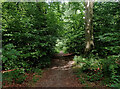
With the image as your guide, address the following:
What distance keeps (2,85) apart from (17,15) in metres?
4.02

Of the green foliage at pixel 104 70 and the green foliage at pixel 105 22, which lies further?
the green foliage at pixel 105 22

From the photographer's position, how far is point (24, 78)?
534 centimetres

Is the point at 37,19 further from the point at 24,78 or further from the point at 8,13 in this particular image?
the point at 24,78

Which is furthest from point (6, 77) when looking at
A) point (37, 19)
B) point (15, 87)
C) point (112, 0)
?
point (112, 0)

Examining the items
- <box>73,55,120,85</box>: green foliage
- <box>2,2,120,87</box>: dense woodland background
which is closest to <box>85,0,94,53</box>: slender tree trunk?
<box>2,2,120,87</box>: dense woodland background

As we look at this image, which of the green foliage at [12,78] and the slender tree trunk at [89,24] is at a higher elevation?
the slender tree trunk at [89,24]

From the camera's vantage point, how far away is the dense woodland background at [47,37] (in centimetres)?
548

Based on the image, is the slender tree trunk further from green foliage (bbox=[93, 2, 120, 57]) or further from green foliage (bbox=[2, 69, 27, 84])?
green foliage (bbox=[2, 69, 27, 84])

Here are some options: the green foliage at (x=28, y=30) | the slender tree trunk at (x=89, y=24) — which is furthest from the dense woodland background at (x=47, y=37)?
the slender tree trunk at (x=89, y=24)

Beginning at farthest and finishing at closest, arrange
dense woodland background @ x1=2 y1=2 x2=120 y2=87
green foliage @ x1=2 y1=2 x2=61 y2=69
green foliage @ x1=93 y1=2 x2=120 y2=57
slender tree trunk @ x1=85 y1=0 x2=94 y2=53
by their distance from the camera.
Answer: slender tree trunk @ x1=85 y1=0 x2=94 y2=53 < green foliage @ x1=93 y1=2 x2=120 y2=57 < green foliage @ x1=2 y1=2 x2=61 y2=69 < dense woodland background @ x1=2 y1=2 x2=120 y2=87

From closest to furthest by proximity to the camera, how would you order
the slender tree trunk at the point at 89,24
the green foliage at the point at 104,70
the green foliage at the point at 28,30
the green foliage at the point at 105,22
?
the green foliage at the point at 104,70, the green foliage at the point at 28,30, the green foliage at the point at 105,22, the slender tree trunk at the point at 89,24

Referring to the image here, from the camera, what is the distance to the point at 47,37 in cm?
713

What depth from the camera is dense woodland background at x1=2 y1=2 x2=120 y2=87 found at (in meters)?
5.48

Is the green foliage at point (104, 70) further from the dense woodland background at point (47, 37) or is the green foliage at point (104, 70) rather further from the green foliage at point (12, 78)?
the green foliage at point (12, 78)
